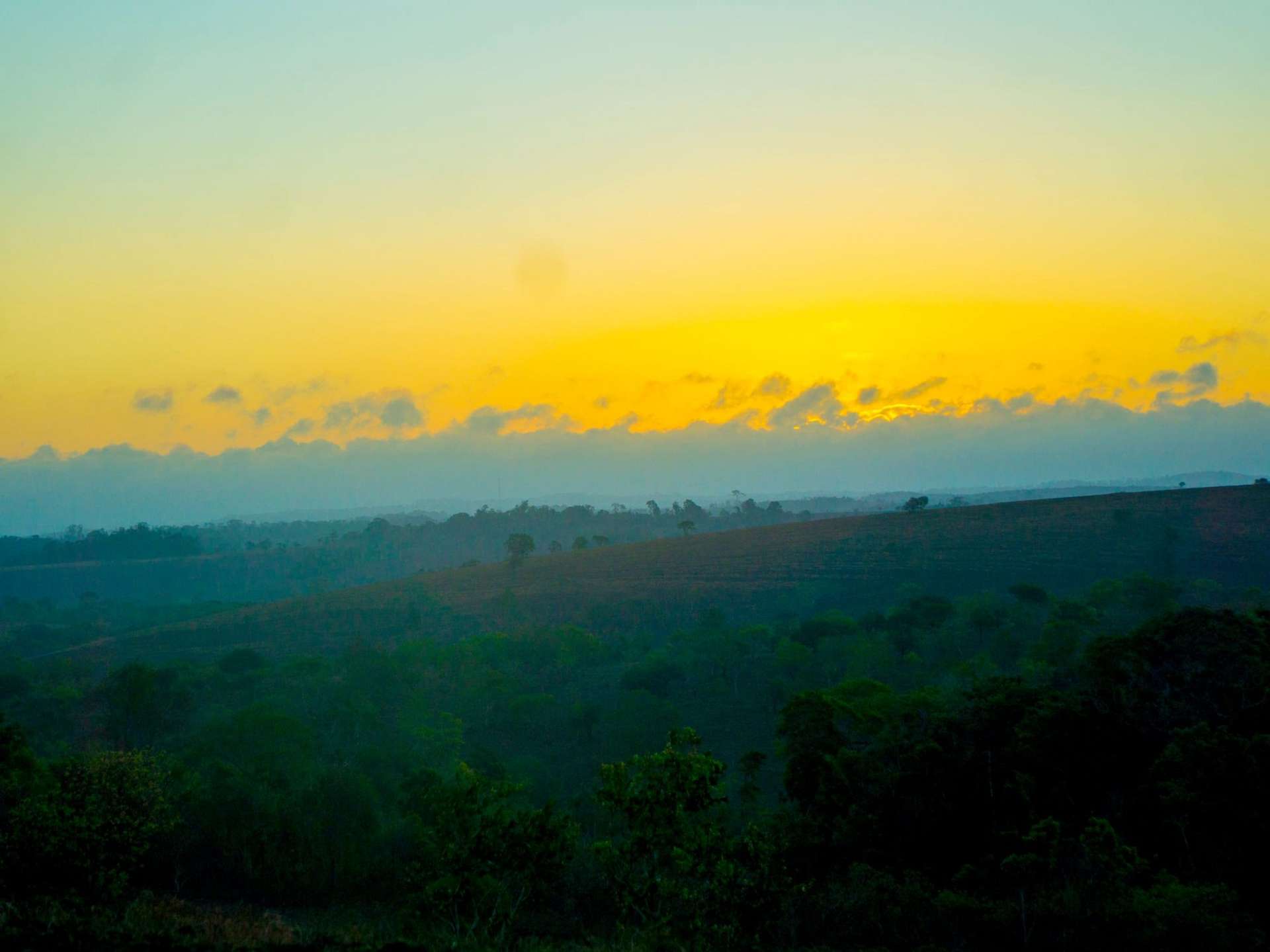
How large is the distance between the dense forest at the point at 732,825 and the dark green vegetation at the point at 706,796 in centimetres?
11

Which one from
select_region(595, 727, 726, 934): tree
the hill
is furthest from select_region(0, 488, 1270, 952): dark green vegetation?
the hill

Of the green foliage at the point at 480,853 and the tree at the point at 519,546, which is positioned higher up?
the tree at the point at 519,546

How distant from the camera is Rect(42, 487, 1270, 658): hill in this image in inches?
3629

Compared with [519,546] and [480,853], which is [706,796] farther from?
[519,546]

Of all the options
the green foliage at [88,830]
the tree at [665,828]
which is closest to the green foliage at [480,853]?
the tree at [665,828]

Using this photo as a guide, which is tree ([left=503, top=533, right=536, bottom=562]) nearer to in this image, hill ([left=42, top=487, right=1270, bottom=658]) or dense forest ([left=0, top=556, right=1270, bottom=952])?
hill ([left=42, top=487, right=1270, bottom=658])

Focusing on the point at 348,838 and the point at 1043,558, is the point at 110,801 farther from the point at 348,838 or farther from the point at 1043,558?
the point at 1043,558

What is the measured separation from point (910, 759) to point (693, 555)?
304 feet

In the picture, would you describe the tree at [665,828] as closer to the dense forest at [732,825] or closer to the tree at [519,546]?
the dense forest at [732,825]

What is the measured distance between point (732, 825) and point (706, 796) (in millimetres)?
22691

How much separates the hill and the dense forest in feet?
110

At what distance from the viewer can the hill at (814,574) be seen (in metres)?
92.2

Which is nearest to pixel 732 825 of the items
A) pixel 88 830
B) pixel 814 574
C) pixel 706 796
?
pixel 706 796

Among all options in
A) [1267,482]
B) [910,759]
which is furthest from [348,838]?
[1267,482]
